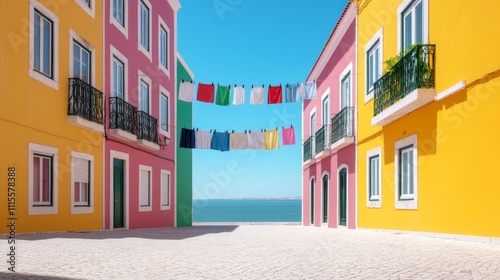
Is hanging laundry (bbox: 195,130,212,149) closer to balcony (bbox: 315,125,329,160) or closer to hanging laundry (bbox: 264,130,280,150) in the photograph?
hanging laundry (bbox: 264,130,280,150)

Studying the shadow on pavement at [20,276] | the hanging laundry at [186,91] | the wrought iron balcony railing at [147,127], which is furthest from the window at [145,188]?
the shadow on pavement at [20,276]

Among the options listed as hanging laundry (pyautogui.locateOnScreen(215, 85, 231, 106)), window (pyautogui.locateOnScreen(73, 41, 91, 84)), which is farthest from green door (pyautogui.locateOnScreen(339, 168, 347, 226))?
window (pyautogui.locateOnScreen(73, 41, 91, 84))

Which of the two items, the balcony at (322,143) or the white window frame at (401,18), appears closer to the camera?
the white window frame at (401,18)

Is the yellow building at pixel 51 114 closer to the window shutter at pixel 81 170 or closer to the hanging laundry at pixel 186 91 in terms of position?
the window shutter at pixel 81 170

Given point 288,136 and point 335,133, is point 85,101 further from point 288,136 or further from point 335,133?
point 288,136

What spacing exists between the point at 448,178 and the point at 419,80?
2120 mm

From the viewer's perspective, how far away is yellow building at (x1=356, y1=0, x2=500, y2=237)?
8336 mm

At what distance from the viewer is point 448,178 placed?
9.74m

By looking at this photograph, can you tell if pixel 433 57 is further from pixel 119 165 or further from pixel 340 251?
Answer: pixel 119 165

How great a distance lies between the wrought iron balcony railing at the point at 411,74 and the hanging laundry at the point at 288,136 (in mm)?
12494

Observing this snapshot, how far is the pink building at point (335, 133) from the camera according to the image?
54.4ft

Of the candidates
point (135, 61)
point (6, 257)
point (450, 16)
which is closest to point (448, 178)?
point (450, 16)

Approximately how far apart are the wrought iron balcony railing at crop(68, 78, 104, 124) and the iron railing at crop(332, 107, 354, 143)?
7.79 metres

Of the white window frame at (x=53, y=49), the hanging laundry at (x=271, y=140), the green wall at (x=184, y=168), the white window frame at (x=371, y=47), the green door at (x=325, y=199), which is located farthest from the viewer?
the hanging laundry at (x=271, y=140)
